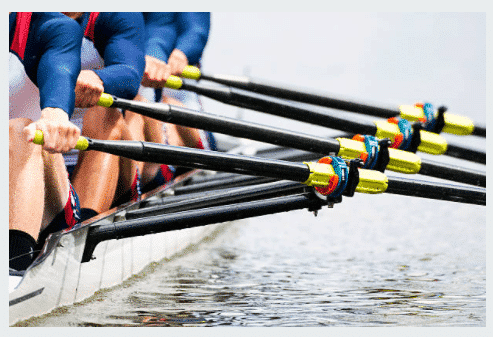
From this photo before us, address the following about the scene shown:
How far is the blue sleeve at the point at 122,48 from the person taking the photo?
2.11 meters

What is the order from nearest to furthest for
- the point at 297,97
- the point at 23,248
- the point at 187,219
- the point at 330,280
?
the point at 23,248, the point at 187,219, the point at 330,280, the point at 297,97

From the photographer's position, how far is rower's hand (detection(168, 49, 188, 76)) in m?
3.04

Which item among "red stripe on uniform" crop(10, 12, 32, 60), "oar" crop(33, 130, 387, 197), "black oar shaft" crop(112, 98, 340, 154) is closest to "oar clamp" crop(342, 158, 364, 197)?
"oar" crop(33, 130, 387, 197)

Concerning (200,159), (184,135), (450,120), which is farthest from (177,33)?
(200,159)

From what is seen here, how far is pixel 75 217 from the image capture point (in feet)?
5.82

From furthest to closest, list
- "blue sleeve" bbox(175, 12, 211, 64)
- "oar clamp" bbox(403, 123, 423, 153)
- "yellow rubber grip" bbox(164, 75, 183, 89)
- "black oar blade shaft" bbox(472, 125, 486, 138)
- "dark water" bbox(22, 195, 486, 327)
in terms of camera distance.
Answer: "blue sleeve" bbox(175, 12, 211, 64) < "black oar blade shaft" bbox(472, 125, 486, 138) < "yellow rubber grip" bbox(164, 75, 183, 89) < "oar clamp" bbox(403, 123, 423, 153) < "dark water" bbox(22, 195, 486, 327)

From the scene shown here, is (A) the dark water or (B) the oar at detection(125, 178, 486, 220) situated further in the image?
(B) the oar at detection(125, 178, 486, 220)

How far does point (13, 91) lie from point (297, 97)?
133 centimetres

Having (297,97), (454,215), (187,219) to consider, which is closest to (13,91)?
(187,219)

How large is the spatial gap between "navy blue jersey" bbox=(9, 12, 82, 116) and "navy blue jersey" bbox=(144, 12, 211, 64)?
1.02 meters

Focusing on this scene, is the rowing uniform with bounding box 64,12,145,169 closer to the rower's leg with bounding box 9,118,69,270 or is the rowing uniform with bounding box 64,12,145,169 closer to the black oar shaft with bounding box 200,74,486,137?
the rower's leg with bounding box 9,118,69,270

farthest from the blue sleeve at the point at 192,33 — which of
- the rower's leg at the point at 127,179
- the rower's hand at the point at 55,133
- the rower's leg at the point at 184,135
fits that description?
the rower's hand at the point at 55,133
